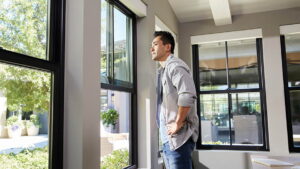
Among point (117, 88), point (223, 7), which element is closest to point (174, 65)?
point (117, 88)

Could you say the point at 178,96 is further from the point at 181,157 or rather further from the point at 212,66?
the point at 212,66

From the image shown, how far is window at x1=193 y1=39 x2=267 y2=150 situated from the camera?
3.62m

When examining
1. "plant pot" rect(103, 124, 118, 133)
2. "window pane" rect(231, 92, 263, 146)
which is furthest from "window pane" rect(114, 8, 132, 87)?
"window pane" rect(231, 92, 263, 146)

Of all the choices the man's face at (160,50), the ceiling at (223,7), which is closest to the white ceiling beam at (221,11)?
the ceiling at (223,7)

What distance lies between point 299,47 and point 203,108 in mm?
1682

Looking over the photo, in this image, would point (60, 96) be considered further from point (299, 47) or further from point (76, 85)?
point (299, 47)

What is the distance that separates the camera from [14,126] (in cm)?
120

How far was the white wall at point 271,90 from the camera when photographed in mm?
3355

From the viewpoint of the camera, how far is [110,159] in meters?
2.03

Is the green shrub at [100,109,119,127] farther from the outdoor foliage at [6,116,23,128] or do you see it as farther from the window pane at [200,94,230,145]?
the window pane at [200,94,230,145]

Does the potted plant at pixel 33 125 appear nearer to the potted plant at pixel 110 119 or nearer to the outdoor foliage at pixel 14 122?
the outdoor foliage at pixel 14 122

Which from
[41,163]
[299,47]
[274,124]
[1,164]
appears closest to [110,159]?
[41,163]

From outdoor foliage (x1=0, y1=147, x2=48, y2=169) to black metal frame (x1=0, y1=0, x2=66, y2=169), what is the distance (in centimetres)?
4

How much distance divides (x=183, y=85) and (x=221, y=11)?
79.4 inches
